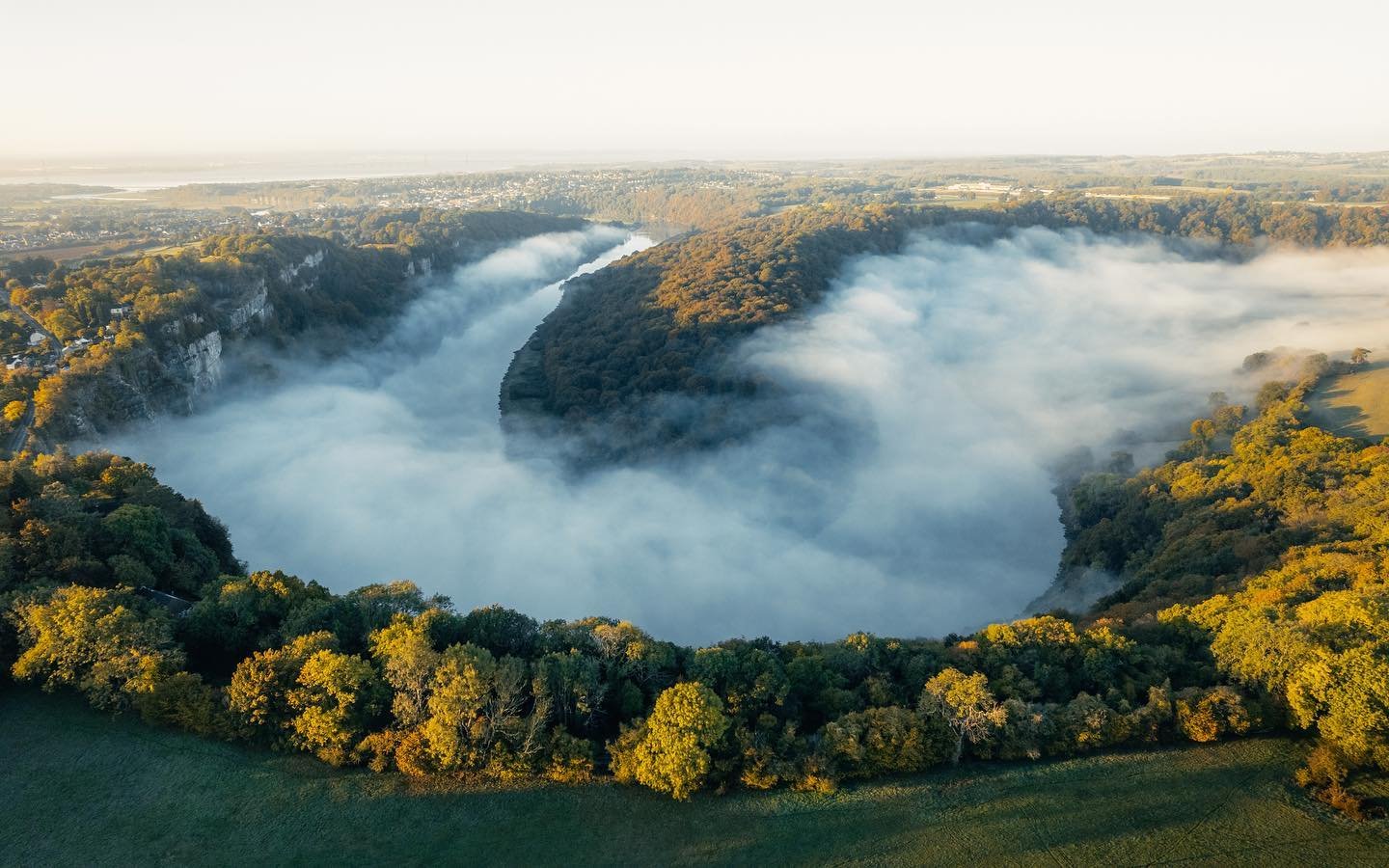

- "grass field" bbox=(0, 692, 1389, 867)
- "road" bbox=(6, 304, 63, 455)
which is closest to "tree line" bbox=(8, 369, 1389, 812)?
"grass field" bbox=(0, 692, 1389, 867)

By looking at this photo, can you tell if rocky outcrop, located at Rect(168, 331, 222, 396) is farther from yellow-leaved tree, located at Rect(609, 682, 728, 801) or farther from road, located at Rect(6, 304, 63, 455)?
yellow-leaved tree, located at Rect(609, 682, 728, 801)

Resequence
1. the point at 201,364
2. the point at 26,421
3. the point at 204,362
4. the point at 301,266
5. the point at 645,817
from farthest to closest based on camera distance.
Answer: the point at 301,266
the point at 204,362
the point at 201,364
the point at 26,421
the point at 645,817

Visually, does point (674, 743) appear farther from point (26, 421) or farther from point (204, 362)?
point (204, 362)

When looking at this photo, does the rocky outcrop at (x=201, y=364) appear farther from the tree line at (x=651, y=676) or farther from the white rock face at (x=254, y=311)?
the tree line at (x=651, y=676)

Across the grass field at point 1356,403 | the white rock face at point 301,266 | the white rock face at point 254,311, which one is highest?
the white rock face at point 301,266

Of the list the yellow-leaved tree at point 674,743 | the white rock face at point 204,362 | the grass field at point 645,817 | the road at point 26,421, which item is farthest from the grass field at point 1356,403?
the white rock face at point 204,362

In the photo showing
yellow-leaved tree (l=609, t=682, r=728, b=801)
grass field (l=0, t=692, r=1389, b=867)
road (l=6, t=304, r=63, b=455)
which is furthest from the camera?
road (l=6, t=304, r=63, b=455)

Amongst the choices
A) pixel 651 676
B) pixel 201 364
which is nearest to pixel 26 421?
pixel 201 364
